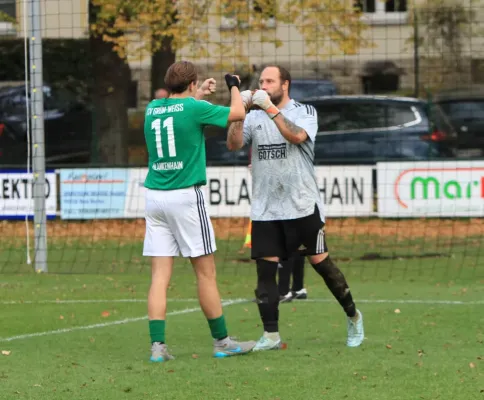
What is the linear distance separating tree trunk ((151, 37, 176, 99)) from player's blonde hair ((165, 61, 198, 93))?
41.6 feet

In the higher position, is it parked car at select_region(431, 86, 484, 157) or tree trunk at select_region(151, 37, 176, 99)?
tree trunk at select_region(151, 37, 176, 99)

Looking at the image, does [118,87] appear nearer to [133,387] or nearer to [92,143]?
[92,143]

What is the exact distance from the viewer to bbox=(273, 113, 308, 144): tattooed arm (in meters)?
8.27

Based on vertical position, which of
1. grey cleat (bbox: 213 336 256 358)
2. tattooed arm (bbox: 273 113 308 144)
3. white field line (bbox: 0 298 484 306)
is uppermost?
tattooed arm (bbox: 273 113 308 144)

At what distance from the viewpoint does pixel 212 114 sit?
7.98 meters

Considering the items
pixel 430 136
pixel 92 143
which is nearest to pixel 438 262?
pixel 430 136

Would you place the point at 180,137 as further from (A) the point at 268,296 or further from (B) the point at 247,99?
(A) the point at 268,296

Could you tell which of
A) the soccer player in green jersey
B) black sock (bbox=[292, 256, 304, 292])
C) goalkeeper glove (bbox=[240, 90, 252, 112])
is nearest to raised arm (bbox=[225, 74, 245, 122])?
the soccer player in green jersey

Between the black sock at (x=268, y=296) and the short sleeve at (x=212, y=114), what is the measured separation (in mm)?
1118

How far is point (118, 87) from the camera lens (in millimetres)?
22094

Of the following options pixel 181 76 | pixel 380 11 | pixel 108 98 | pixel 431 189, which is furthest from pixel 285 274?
pixel 108 98

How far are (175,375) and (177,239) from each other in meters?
1.03

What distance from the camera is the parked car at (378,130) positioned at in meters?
20.5

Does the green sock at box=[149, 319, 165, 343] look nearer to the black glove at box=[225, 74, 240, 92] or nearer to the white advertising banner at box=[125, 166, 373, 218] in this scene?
the black glove at box=[225, 74, 240, 92]
